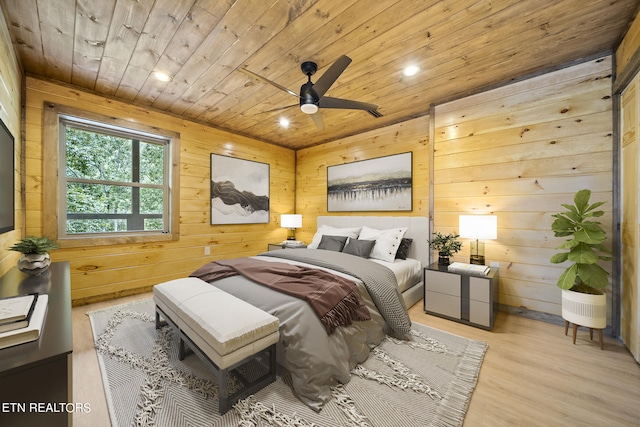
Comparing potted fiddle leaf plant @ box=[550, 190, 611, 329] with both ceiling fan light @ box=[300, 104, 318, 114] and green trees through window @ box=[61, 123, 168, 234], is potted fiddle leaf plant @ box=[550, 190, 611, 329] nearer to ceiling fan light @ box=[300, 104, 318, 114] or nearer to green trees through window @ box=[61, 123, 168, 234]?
ceiling fan light @ box=[300, 104, 318, 114]

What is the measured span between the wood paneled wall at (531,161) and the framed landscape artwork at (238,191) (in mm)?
3031

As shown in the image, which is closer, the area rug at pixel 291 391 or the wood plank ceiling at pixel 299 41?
the area rug at pixel 291 391

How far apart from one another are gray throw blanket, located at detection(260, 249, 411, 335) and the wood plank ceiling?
186 cm

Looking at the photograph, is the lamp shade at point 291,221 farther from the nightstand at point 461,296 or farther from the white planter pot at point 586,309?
the white planter pot at point 586,309

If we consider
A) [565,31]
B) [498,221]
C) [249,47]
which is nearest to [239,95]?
[249,47]

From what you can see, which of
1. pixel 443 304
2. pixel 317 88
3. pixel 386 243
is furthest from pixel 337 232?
pixel 317 88

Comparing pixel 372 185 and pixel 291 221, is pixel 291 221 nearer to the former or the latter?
pixel 291 221

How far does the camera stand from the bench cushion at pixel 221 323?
1425 millimetres

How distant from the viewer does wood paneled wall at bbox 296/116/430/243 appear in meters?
3.54

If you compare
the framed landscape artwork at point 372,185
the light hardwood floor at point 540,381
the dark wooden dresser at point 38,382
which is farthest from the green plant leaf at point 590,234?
the dark wooden dresser at point 38,382

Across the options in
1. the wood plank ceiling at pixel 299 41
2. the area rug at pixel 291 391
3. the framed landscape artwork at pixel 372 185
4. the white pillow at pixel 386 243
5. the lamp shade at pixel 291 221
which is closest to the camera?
the area rug at pixel 291 391

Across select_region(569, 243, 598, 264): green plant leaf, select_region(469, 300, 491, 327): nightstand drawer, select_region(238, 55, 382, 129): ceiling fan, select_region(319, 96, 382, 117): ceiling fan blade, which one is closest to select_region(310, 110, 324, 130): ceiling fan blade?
select_region(238, 55, 382, 129): ceiling fan

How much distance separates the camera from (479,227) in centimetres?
259

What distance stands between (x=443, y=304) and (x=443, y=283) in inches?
8.6
